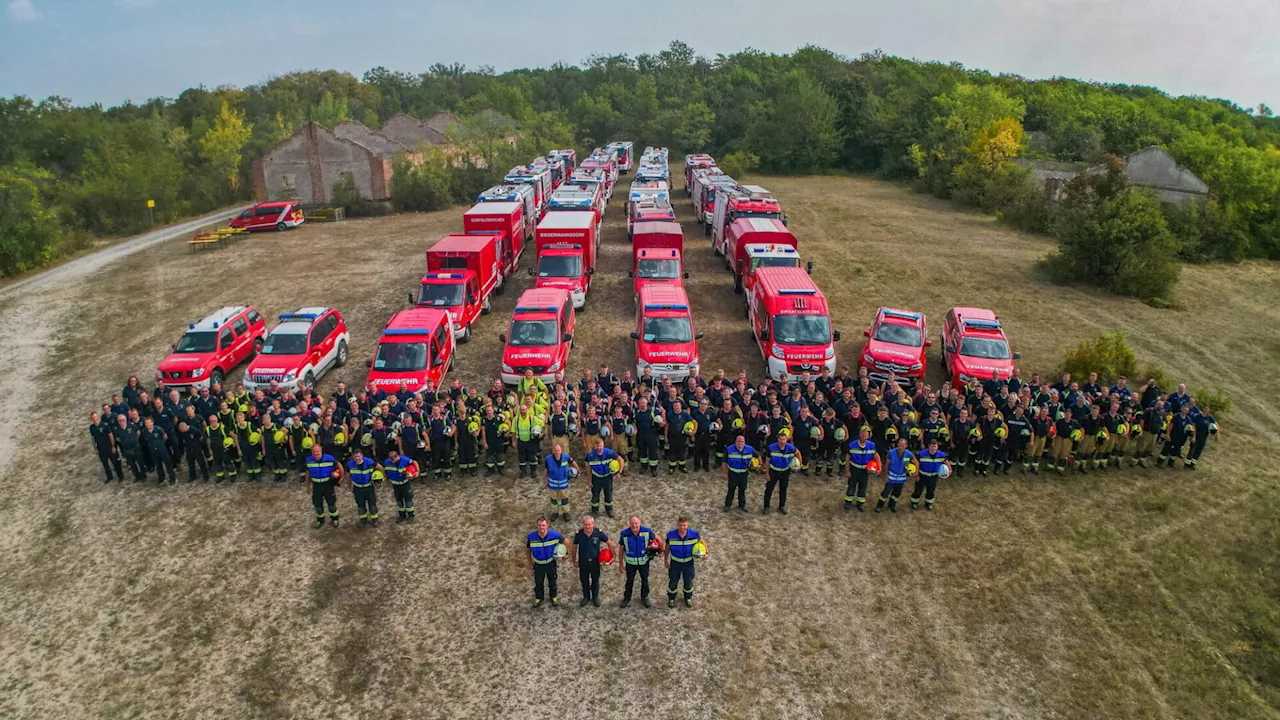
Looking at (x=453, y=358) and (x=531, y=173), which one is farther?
(x=531, y=173)

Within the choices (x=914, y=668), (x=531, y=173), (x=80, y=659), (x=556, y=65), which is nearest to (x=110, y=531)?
(x=80, y=659)

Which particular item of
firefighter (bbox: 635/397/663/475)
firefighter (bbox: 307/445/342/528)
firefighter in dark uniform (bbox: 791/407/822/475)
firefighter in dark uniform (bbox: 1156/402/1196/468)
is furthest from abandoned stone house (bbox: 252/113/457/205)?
firefighter in dark uniform (bbox: 1156/402/1196/468)

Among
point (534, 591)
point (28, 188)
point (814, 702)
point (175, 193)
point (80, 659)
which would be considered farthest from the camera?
point (175, 193)

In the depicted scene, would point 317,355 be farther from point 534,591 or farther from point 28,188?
point 28,188

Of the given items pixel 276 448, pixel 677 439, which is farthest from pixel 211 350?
pixel 677 439

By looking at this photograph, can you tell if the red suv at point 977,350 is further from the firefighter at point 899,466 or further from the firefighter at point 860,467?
the firefighter at point 860,467

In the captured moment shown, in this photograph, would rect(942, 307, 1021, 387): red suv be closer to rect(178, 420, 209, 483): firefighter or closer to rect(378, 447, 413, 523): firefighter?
rect(378, 447, 413, 523): firefighter

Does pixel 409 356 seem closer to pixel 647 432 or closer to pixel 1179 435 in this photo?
pixel 647 432
